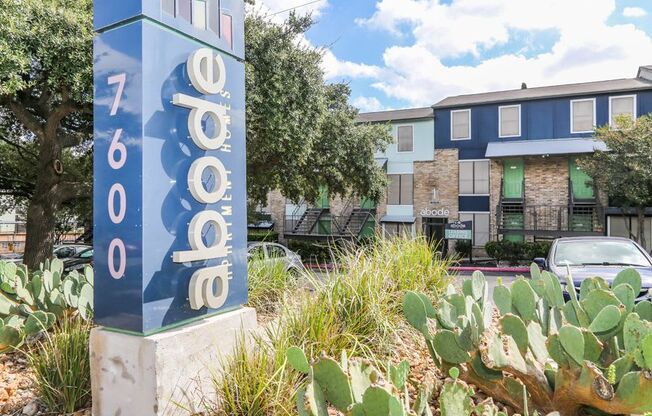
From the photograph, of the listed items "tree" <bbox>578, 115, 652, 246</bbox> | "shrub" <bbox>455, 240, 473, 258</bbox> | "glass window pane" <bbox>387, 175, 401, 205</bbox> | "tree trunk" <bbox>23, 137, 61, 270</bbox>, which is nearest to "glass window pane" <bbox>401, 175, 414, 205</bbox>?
"glass window pane" <bbox>387, 175, 401, 205</bbox>

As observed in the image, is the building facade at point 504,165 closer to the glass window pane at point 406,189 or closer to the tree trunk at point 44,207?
the glass window pane at point 406,189

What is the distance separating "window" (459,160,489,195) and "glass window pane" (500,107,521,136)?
1.93 m

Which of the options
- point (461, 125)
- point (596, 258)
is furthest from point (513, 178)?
point (596, 258)

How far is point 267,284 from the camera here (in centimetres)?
548

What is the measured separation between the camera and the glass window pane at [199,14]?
3344mm

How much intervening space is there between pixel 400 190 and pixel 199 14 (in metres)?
21.7

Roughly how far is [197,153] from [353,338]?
1978 millimetres

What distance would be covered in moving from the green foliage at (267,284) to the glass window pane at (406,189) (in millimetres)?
19004

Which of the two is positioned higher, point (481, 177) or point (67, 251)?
point (481, 177)

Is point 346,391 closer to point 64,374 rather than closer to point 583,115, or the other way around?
point 64,374

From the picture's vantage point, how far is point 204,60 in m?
3.32

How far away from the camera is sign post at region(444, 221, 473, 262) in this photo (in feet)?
68.1

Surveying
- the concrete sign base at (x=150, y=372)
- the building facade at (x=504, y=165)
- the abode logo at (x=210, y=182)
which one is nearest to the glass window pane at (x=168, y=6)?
the abode logo at (x=210, y=182)

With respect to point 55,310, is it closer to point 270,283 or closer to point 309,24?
point 270,283
